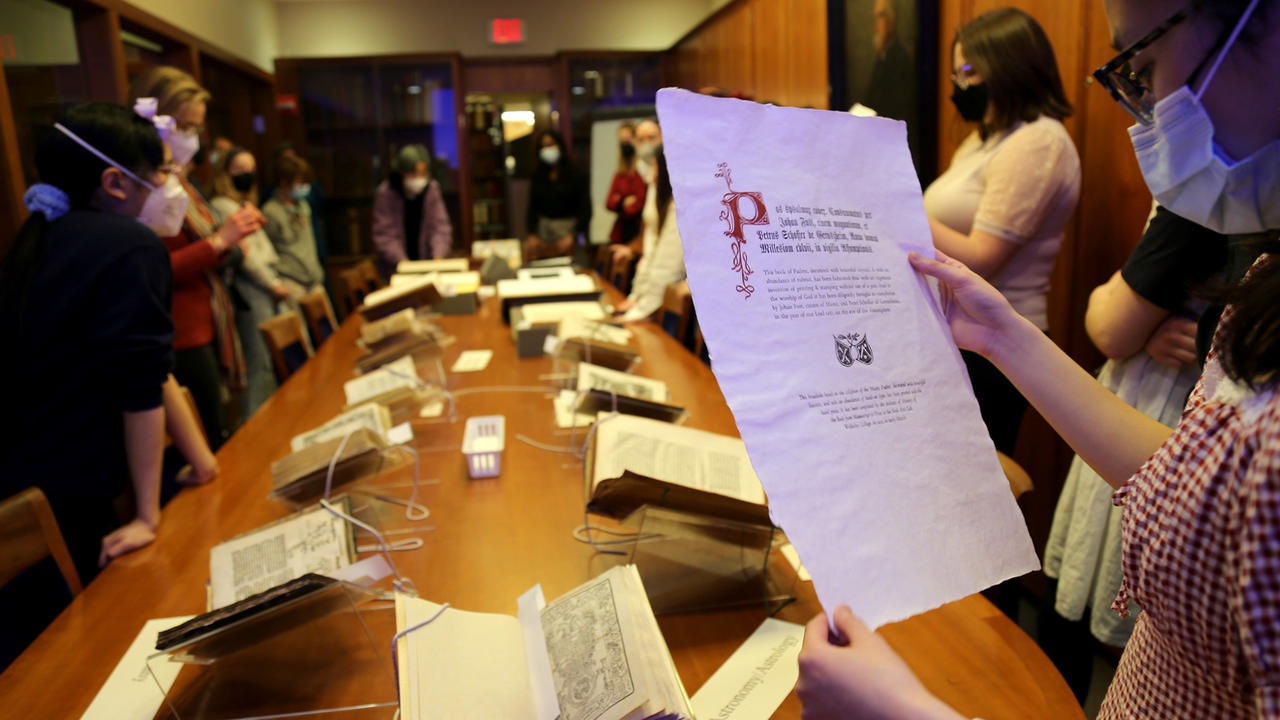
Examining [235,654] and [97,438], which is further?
[97,438]

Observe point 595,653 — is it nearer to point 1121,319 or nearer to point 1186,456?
point 1186,456

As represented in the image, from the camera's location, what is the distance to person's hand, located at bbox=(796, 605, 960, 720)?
0.56 metres

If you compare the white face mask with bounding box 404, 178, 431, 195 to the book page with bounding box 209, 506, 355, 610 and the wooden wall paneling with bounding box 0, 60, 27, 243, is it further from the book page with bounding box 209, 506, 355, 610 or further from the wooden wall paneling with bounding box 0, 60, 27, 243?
the book page with bounding box 209, 506, 355, 610

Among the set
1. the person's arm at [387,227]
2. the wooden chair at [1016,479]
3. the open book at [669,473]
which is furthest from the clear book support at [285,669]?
the person's arm at [387,227]

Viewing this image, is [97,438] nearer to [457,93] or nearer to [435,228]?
[435,228]

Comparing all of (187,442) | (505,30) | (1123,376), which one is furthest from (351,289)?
(505,30)

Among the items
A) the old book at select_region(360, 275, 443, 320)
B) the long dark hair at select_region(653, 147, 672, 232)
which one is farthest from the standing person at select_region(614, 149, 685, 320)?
the old book at select_region(360, 275, 443, 320)

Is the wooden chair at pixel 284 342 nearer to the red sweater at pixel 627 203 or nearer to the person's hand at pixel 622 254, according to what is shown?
the person's hand at pixel 622 254

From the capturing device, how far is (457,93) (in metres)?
8.87

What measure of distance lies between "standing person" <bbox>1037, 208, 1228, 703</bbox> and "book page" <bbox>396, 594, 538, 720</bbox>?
1267mm

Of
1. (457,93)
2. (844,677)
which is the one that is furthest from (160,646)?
(457,93)

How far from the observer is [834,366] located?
65 cm

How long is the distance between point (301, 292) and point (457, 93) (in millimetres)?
3914

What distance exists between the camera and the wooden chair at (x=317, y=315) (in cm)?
407
